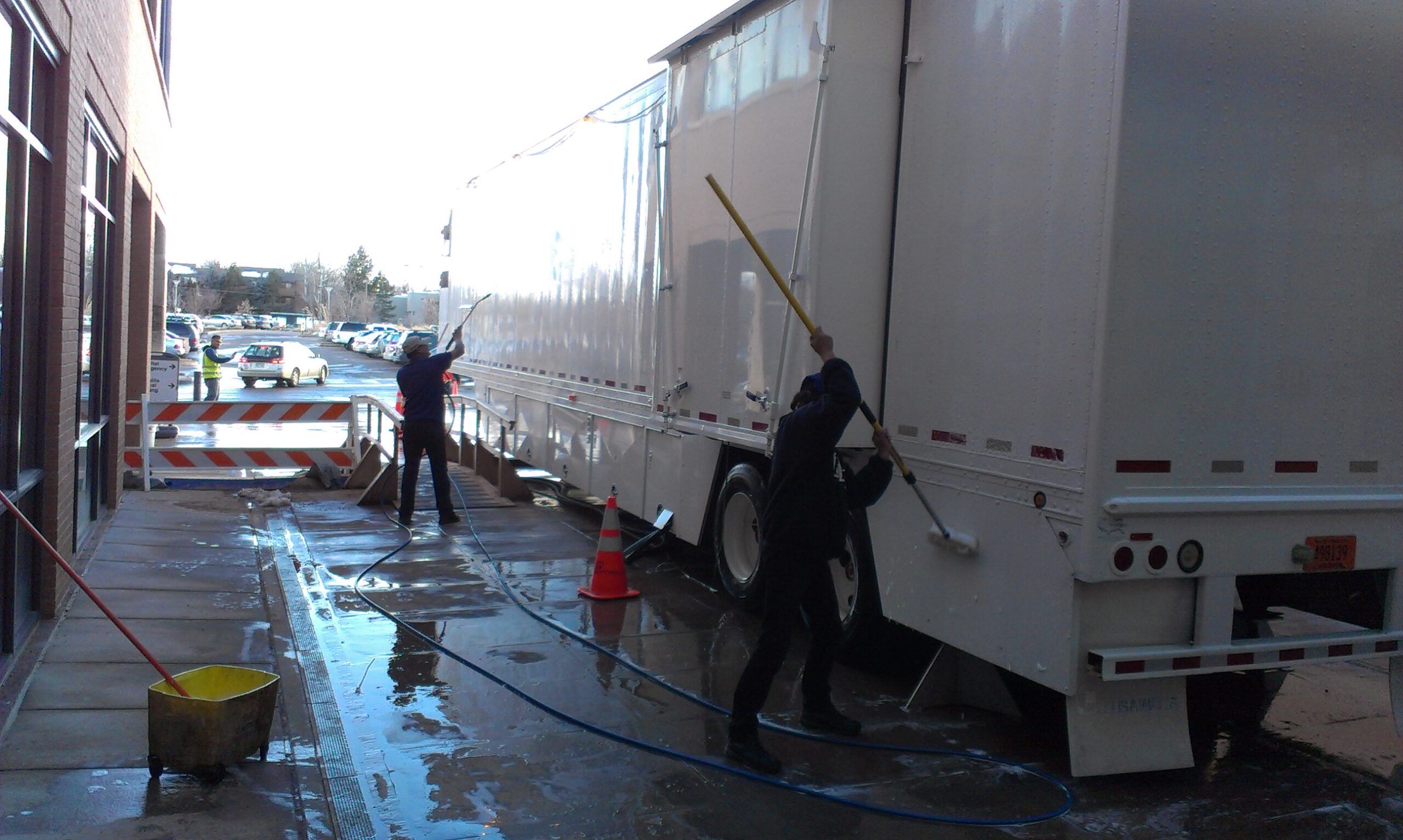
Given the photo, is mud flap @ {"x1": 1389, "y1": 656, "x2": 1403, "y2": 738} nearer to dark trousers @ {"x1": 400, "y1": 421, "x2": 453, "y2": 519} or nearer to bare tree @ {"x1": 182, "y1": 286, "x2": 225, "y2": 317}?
dark trousers @ {"x1": 400, "y1": 421, "x2": 453, "y2": 519}

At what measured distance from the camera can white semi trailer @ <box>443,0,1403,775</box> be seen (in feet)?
16.8

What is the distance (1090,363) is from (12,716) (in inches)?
207

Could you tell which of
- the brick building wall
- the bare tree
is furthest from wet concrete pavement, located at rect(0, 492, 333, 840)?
the bare tree

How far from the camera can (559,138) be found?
1247 centimetres

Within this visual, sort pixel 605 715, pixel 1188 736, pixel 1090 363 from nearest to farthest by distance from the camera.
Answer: pixel 1090 363 < pixel 1188 736 < pixel 605 715

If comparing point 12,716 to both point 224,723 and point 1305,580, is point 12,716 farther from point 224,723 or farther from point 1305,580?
point 1305,580

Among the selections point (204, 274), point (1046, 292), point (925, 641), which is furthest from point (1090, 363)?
point (204, 274)

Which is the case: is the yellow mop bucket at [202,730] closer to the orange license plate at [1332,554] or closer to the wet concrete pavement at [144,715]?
the wet concrete pavement at [144,715]

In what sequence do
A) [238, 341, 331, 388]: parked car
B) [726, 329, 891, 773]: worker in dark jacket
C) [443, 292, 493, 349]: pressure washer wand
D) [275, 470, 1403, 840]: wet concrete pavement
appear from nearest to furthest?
[275, 470, 1403, 840]: wet concrete pavement
[726, 329, 891, 773]: worker in dark jacket
[443, 292, 493, 349]: pressure washer wand
[238, 341, 331, 388]: parked car

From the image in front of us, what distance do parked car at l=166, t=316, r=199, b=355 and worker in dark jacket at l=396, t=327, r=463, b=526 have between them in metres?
42.3

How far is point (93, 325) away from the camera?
1059cm

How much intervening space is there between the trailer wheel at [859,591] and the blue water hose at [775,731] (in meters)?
0.99

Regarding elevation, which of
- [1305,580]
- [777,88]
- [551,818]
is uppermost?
[777,88]

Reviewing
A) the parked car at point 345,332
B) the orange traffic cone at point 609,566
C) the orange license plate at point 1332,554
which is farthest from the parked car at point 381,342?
the orange license plate at point 1332,554
